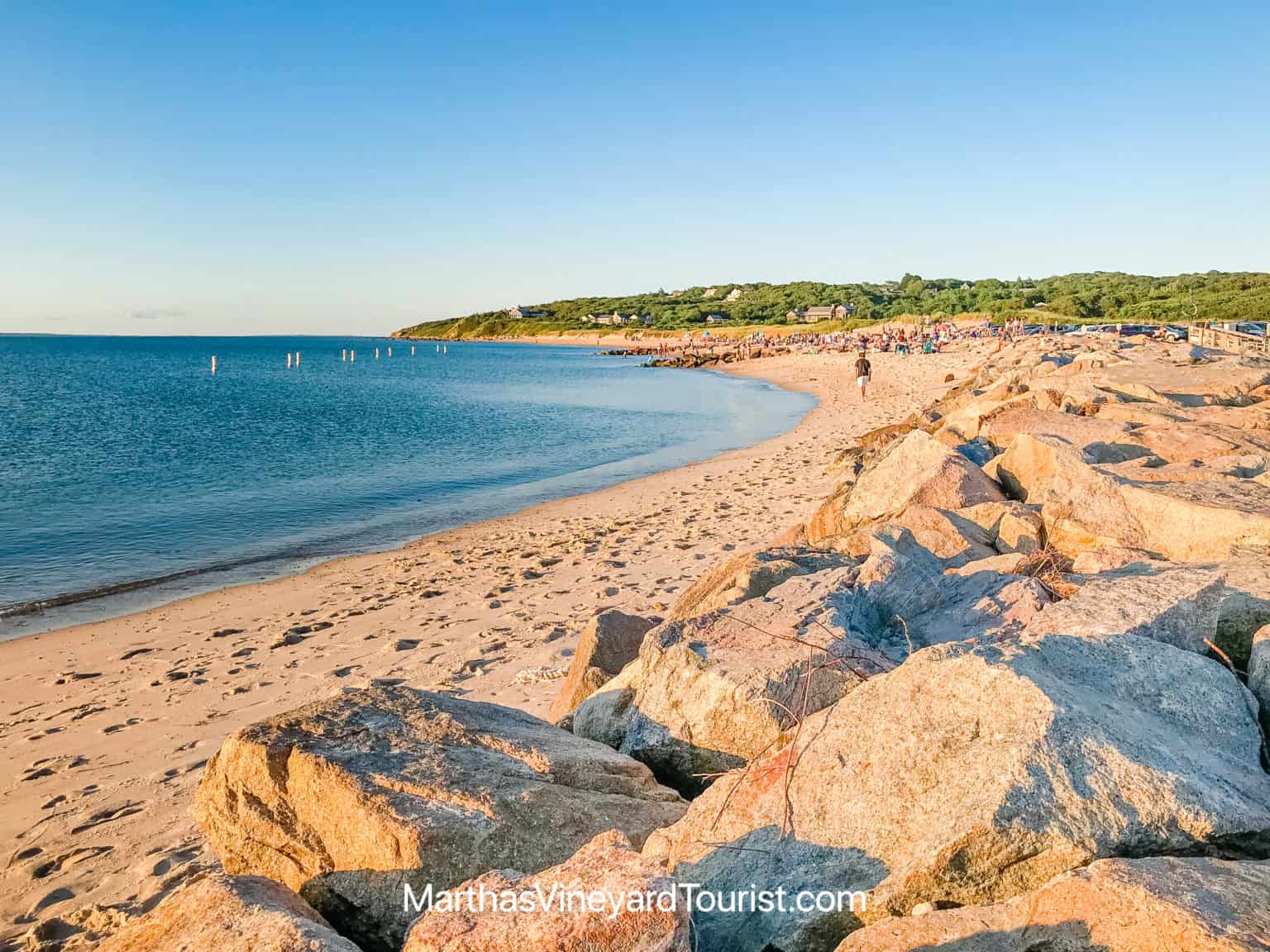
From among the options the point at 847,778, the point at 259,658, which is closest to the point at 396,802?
the point at 847,778

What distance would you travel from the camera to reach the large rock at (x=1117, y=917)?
6.67ft

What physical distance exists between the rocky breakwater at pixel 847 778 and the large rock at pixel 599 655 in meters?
0.05

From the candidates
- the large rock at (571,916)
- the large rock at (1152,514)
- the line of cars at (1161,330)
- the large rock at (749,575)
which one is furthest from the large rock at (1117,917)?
the line of cars at (1161,330)

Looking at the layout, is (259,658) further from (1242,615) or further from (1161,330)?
(1161,330)

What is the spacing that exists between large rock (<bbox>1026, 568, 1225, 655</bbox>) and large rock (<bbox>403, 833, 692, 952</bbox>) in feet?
8.21

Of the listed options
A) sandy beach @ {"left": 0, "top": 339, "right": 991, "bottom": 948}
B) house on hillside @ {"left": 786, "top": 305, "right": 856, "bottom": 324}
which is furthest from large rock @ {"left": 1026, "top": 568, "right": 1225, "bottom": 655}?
house on hillside @ {"left": 786, "top": 305, "right": 856, "bottom": 324}

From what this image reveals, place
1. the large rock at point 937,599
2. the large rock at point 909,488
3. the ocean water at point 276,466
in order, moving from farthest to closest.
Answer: the ocean water at point 276,466
the large rock at point 909,488
the large rock at point 937,599

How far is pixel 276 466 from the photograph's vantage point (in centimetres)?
2330

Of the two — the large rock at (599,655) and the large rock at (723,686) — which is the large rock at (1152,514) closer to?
the large rock at (723,686)

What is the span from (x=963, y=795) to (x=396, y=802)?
2.15 meters

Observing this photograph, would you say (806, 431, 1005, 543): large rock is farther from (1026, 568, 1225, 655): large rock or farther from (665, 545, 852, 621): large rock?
(1026, 568, 1225, 655): large rock

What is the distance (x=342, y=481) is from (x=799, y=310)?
4731 inches

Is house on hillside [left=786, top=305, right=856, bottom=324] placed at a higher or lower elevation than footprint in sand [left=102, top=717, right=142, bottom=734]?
higher

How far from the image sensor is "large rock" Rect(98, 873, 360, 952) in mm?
2490
